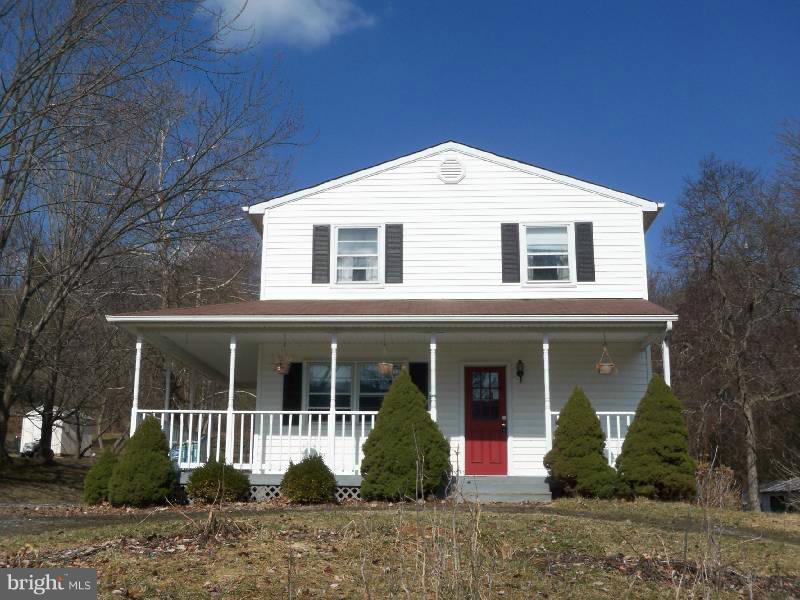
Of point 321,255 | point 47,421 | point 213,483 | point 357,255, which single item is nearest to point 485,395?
point 357,255

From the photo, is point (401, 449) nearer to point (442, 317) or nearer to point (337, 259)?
point (442, 317)

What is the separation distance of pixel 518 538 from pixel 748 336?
2085cm

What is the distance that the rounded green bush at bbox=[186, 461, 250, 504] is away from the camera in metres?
12.4

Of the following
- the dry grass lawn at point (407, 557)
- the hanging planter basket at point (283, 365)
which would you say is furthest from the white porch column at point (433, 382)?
the dry grass lawn at point (407, 557)

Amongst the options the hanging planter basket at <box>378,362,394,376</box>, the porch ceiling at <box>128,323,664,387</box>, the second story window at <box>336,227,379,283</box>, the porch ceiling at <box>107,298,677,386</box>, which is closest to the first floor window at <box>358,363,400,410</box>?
the porch ceiling at <box>128,323,664,387</box>

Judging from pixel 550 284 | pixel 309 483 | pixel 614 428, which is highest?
pixel 550 284

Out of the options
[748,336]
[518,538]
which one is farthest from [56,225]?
[748,336]

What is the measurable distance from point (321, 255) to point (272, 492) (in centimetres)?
499

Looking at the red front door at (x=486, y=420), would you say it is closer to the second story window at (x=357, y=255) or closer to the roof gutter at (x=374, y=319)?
the roof gutter at (x=374, y=319)

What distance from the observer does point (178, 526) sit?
8.16 meters

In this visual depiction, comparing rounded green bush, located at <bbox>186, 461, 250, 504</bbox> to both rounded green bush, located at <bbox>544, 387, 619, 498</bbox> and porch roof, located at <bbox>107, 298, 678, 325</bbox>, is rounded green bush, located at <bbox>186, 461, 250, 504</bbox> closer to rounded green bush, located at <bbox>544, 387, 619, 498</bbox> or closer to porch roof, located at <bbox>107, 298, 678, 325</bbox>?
porch roof, located at <bbox>107, 298, 678, 325</bbox>

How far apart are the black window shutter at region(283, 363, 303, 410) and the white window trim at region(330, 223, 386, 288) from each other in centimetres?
190

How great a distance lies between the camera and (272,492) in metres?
13.4

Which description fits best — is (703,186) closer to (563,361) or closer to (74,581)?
(563,361)
